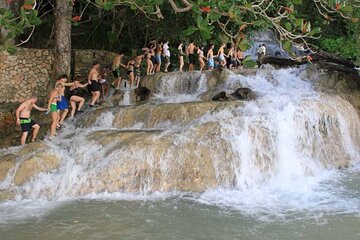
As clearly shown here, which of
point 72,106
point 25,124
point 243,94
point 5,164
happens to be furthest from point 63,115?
point 243,94

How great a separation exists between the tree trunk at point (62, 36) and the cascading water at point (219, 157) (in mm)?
2052

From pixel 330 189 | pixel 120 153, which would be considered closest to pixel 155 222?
pixel 120 153

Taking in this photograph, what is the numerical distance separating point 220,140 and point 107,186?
2339mm

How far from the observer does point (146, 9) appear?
6.27 m

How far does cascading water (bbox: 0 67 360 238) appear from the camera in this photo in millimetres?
7609

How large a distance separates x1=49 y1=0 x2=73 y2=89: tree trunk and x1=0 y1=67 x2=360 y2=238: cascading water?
2052 millimetres

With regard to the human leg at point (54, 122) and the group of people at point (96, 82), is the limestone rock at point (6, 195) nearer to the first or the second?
the group of people at point (96, 82)

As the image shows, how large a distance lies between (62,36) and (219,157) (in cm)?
589

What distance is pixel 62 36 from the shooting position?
1173 cm

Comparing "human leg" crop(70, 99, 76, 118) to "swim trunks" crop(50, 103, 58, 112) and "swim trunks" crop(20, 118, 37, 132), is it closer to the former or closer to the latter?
"swim trunks" crop(50, 103, 58, 112)

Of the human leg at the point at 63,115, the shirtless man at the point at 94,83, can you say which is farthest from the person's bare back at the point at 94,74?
the human leg at the point at 63,115

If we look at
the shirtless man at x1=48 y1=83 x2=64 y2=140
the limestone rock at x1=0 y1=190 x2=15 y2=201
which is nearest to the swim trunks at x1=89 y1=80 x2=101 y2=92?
the shirtless man at x1=48 y1=83 x2=64 y2=140

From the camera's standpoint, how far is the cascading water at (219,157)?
761cm

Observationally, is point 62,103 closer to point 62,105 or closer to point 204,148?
point 62,105
